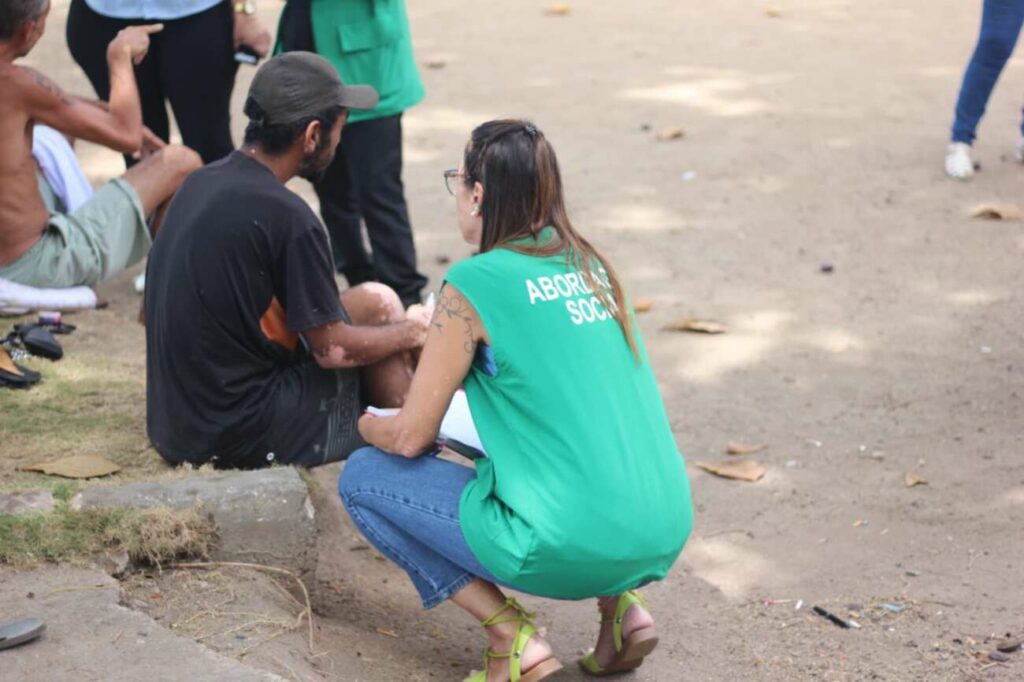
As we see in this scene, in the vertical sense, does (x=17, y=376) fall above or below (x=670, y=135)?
above

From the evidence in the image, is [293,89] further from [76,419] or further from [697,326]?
[697,326]

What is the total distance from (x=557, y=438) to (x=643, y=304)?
2.71 m

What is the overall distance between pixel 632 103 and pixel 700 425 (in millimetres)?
3343

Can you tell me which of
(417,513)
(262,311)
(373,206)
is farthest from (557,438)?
(373,206)

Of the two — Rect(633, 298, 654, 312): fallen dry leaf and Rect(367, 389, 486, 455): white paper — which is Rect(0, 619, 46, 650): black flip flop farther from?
Rect(633, 298, 654, 312): fallen dry leaf

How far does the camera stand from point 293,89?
370cm

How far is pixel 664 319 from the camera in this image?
5.55m

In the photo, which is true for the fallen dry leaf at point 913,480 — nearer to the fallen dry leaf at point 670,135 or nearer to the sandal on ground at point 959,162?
the sandal on ground at point 959,162

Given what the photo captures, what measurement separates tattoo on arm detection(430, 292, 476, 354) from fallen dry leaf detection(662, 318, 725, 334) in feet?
8.38

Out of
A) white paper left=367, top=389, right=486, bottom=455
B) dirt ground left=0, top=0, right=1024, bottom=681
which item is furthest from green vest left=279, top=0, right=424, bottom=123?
white paper left=367, top=389, right=486, bottom=455

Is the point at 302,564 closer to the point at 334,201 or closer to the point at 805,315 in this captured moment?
the point at 334,201

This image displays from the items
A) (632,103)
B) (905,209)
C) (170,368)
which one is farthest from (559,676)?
(632,103)

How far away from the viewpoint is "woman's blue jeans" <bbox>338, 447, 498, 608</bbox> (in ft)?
10.4

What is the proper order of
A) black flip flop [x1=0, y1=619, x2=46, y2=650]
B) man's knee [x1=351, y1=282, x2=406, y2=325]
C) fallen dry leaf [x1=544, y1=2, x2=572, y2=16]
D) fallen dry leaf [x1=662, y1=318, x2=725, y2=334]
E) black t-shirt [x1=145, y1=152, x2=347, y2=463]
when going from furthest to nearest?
1. fallen dry leaf [x1=544, y1=2, x2=572, y2=16]
2. fallen dry leaf [x1=662, y1=318, x2=725, y2=334]
3. man's knee [x1=351, y1=282, x2=406, y2=325]
4. black t-shirt [x1=145, y1=152, x2=347, y2=463]
5. black flip flop [x1=0, y1=619, x2=46, y2=650]
